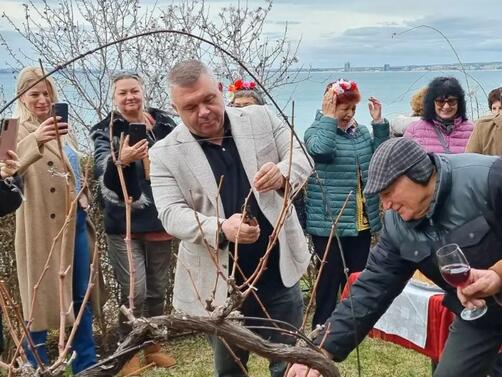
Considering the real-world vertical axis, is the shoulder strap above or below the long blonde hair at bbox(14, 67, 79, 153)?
below

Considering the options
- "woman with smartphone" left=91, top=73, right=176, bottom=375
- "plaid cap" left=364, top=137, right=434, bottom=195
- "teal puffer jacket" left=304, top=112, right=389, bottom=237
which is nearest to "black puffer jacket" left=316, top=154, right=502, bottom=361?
"plaid cap" left=364, top=137, right=434, bottom=195

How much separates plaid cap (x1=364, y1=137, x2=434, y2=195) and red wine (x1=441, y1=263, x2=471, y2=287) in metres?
0.31

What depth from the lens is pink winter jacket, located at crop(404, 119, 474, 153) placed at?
451 cm

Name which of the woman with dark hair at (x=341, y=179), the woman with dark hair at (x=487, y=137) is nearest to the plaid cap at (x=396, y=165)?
the woman with dark hair at (x=341, y=179)

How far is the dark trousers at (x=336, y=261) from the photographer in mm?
4496

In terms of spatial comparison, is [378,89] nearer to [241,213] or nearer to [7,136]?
[241,213]

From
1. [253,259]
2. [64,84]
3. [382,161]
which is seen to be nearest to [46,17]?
[64,84]

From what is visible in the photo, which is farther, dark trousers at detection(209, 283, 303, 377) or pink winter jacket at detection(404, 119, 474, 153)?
pink winter jacket at detection(404, 119, 474, 153)

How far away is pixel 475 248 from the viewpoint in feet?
8.25

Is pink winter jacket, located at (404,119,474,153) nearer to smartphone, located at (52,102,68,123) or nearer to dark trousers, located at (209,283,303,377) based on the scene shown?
dark trousers, located at (209,283,303,377)

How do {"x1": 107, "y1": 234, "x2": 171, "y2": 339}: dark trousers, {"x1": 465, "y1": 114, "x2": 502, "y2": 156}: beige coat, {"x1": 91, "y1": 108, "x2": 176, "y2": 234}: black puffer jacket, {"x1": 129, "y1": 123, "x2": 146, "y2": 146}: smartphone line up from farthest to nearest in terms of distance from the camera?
{"x1": 465, "y1": 114, "x2": 502, "y2": 156}: beige coat → {"x1": 107, "y1": 234, "x2": 171, "y2": 339}: dark trousers → {"x1": 91, "y1": 108, "x2": 176, "y2": 234}: black puffer jacket → {"x1": 129, "y1": 123, "x2": 146, "y2": 146}: smartphone

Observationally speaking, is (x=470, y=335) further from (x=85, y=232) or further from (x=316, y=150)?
(x=85, y=232)

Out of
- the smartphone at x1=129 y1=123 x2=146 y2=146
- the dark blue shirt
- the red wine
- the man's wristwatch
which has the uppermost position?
the smartphone at x1=129 y1=123 x2=146 y2=146

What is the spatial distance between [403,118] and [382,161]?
9.45ft
